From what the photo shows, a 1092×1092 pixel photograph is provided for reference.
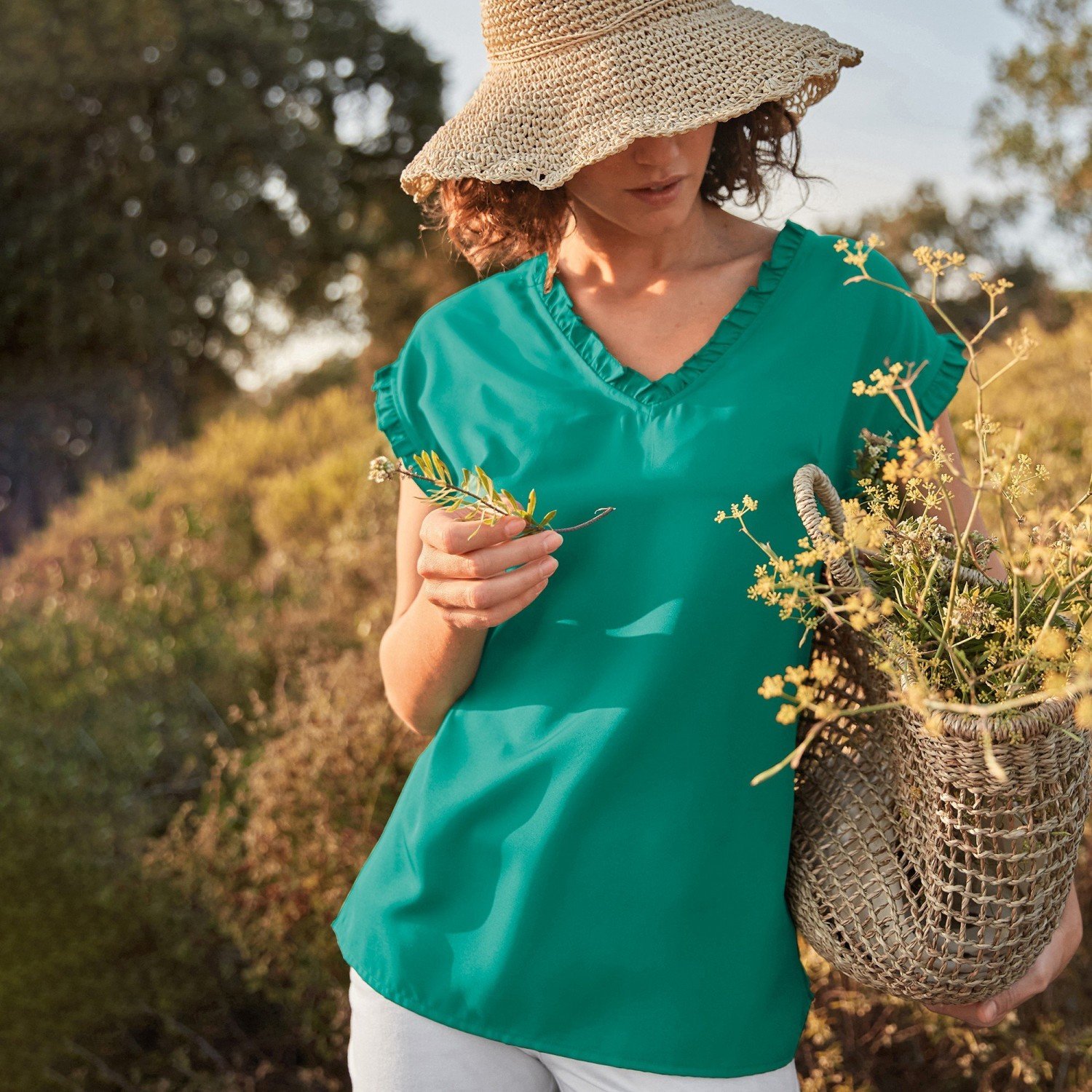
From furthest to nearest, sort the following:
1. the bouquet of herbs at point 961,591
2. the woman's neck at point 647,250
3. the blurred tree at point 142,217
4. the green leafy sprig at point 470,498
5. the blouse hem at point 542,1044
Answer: the blurred tree at point 142,217
the woman's neck at point 647,250
the blouse hem at point 542,1044
the green leafy sprig at point 470,498
the bouquet of herbs at point 961,591

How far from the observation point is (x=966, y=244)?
1142 cm

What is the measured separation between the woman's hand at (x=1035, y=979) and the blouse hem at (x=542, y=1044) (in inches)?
8.2

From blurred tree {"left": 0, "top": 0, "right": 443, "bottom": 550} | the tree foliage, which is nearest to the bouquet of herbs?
blurred tree {"left": 0, "top": 0, "right": 443, "bottom": 550}

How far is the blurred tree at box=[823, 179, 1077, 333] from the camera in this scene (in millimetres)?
8828

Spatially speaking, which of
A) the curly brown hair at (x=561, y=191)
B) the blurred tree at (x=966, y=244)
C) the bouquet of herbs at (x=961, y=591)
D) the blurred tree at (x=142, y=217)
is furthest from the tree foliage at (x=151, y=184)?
the bouquet of herbs at (x=961, y=591)

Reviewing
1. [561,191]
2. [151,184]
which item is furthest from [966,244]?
[561,191]

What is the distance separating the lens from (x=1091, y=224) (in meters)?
7.66

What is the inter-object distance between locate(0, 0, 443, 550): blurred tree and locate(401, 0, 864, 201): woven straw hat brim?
11.4 m

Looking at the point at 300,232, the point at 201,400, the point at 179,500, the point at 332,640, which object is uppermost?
the point at 332,640

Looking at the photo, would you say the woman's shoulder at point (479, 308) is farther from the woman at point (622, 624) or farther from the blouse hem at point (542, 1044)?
the blouse hem at point (542, 1044)

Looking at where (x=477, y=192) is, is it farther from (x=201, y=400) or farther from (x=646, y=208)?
(x=201, y=400)

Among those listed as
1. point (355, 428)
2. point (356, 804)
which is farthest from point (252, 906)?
point (355, 428)

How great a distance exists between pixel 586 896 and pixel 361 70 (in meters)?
15.9

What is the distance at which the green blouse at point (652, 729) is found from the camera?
4.03 feet
